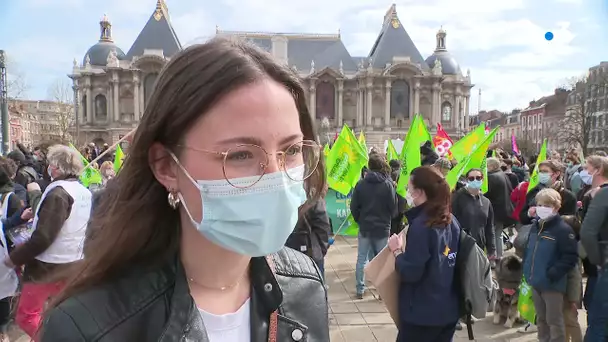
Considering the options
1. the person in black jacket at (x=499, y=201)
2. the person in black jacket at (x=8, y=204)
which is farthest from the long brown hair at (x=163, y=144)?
the person in black jacket at (x=499, y=201)

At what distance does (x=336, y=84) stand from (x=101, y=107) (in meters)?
27.1

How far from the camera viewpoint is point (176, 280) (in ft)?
3.90

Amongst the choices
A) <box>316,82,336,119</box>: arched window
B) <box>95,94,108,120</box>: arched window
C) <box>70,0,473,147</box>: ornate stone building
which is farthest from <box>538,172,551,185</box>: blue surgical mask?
<box>95,94,108,120</box>: arched window

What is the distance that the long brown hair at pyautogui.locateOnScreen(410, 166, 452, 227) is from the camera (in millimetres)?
3508

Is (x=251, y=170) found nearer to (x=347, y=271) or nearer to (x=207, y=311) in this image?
(x=207, y=311)

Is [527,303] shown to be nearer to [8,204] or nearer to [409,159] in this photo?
[409,159]

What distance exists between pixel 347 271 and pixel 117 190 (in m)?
6.62

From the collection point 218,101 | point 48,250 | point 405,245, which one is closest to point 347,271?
point 405,245

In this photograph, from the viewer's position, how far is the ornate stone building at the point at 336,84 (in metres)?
55.8

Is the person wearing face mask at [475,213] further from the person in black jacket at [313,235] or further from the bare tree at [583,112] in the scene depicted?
the bare tree at [583,112]

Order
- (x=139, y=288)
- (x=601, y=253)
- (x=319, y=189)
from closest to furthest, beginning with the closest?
(x=139, y=288), (x=319, y=189), (x=601, y=253)

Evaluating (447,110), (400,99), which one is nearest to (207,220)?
(400,99)

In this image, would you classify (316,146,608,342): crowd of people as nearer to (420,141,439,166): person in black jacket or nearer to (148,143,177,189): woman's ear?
(148,143,177,189): woman's ear

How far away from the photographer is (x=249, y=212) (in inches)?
50.6
